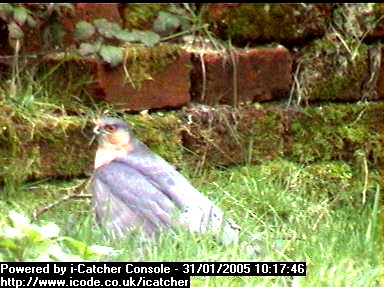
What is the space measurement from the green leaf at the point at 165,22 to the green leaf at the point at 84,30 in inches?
7.2

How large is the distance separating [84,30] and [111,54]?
92mm

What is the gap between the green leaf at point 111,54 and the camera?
2988 millimetres

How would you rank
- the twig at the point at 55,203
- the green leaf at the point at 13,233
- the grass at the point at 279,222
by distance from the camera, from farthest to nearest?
the twig at the point at 55,203 → the grass at the point at 279,222 → the green leaf at the point at 13,233

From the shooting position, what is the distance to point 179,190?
2766 millimetres

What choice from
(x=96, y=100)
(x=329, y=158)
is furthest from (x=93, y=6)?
(x=329, y=158)

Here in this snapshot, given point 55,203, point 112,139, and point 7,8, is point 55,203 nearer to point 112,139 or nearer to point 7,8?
point 112,139

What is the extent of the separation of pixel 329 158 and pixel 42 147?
82 centimetres

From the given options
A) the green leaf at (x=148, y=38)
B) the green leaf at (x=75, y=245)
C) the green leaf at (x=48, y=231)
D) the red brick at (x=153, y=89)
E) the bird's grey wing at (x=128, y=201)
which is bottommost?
the bird's grey wing at (x=128, y=201)

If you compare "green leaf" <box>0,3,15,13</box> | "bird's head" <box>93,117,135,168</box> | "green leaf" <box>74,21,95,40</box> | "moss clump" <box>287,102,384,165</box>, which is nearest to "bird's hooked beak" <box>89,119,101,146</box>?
"bird's head" <box>93,117,135,168</box>

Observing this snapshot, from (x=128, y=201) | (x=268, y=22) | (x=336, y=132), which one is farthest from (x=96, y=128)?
(x=336, y=132)

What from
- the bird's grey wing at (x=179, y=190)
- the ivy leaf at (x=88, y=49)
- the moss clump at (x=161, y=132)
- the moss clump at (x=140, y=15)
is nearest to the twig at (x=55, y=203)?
the bird's grey wing at (x=179, y=190)

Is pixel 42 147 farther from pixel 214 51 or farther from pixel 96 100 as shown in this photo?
pixel 214 51

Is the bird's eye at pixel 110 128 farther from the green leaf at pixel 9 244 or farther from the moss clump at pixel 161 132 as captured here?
the green leaf at pixel 9 244

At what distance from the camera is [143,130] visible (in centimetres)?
309
